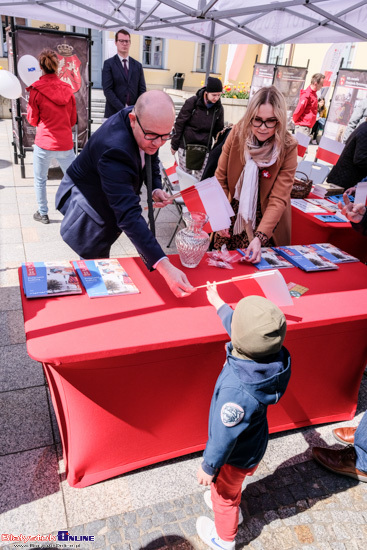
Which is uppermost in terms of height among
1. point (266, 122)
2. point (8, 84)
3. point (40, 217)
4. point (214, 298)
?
point (266, 122)

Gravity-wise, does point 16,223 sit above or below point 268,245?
below

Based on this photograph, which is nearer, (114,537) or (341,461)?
→ (114,537)

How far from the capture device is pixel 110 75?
20.4 feet

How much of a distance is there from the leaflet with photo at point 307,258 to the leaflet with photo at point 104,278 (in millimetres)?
1069

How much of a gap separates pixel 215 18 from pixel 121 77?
2171mm

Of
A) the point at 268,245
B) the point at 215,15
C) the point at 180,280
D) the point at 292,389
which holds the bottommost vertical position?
the point at 292,389

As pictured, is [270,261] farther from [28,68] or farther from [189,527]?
[28,68]

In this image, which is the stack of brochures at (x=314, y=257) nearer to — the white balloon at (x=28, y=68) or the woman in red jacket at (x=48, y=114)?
the woman in red jacket at (x=48, y=114)

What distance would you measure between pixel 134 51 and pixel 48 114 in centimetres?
1424

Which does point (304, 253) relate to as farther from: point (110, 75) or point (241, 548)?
point (110, 75)

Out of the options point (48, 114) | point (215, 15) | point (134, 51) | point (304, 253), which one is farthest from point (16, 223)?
point (134, 51)

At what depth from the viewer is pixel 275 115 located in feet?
8.00

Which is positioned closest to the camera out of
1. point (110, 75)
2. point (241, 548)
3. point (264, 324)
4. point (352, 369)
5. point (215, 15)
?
point (264, 324)

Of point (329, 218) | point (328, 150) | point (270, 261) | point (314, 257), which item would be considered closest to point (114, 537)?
point (270, 261)
